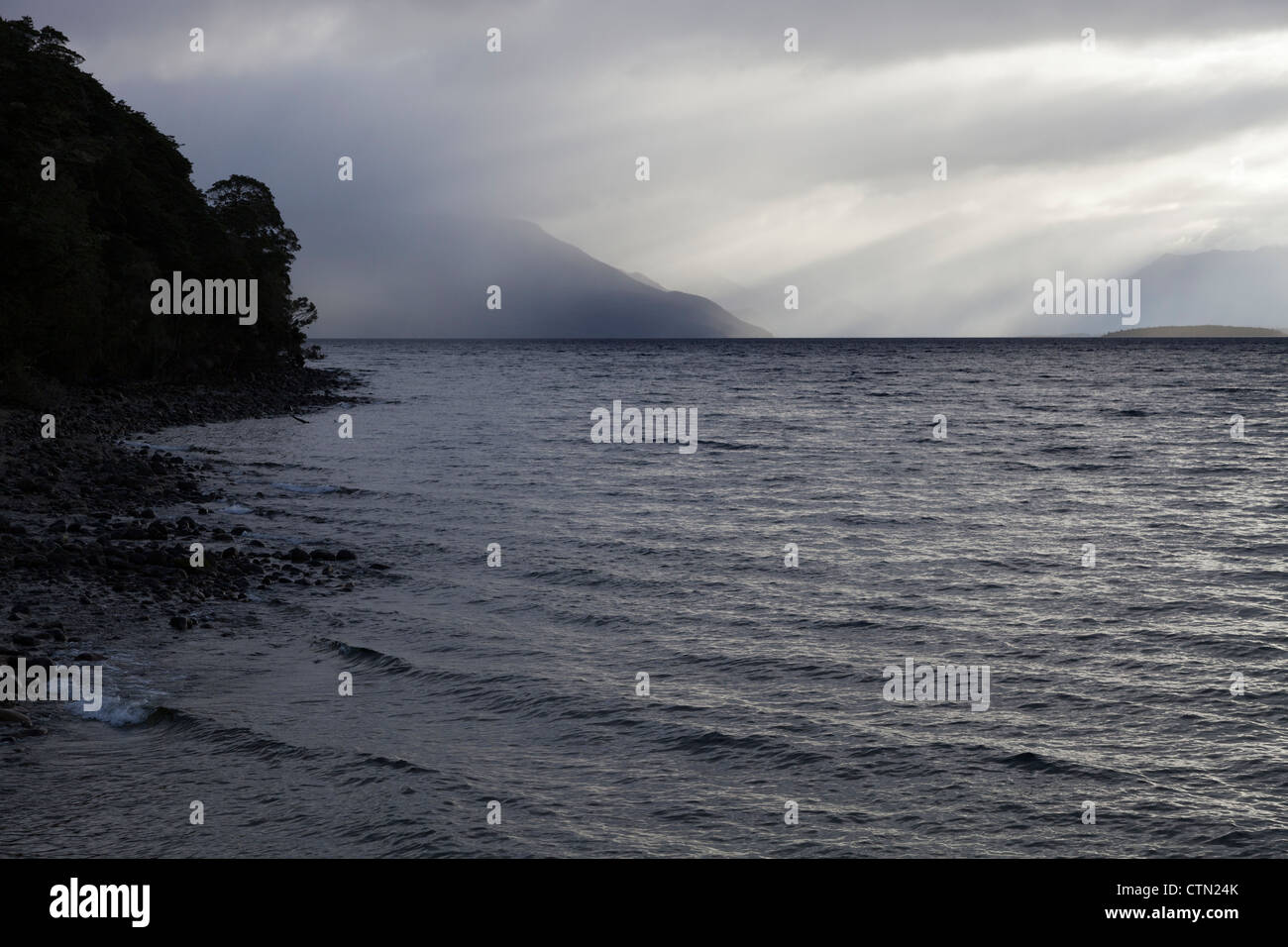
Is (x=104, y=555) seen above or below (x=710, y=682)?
above

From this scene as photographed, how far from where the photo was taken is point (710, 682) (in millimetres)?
14867

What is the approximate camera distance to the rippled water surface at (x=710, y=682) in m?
10.3

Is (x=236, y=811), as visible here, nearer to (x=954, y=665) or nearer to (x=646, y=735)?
(x=646, y=735)

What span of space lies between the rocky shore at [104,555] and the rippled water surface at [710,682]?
2.96 feet

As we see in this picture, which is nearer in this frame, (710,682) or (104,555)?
(710,682)

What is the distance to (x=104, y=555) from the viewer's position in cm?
2086

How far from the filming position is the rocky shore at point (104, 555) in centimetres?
1631

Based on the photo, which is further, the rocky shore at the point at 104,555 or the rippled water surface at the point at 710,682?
the rocky shore at the point at 104,555

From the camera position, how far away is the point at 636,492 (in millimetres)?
33375

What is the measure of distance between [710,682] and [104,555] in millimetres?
13656

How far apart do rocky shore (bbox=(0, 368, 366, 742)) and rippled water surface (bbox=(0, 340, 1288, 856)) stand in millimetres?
902

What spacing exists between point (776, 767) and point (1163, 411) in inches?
2549

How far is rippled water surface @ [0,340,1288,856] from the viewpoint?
1030 cm
